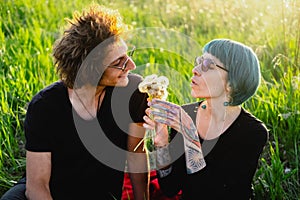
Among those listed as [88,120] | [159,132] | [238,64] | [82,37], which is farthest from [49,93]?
[238,64]

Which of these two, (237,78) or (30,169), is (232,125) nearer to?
(237,78)

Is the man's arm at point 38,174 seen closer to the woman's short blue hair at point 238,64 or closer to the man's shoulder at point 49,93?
the man's shoulder at point 49,93

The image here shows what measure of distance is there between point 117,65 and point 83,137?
1.46 feet

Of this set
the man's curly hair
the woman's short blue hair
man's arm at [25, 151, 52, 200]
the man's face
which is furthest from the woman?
man's arm at [25, 151, 52, 200]

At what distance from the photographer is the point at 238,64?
2.61 meters

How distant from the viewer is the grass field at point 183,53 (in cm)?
337

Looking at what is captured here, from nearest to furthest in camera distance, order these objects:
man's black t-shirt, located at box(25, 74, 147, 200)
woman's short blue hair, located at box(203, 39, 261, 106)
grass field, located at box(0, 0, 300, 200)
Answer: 1. woman's short blue hair, located at box(203, 39, 261, 106)
2. man's black t-shirt, located at box(25, 74, 147, 200)
3. grass field, located at box(0, 0, 300, 200)

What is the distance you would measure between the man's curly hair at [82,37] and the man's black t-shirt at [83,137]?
0.16 meters

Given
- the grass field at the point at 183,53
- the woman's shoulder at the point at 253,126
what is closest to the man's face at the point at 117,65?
the woman's shoulder at the point at 253,126

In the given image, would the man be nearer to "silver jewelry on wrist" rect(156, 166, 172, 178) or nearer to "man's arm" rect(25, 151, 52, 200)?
"man's arm" rect(25, 151, 52, 200)

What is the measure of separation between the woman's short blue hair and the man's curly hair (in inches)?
20.6

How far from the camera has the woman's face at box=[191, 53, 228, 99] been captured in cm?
264

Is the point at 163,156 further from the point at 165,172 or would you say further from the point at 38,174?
the point at 38,174

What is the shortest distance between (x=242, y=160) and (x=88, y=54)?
0.94 meters
